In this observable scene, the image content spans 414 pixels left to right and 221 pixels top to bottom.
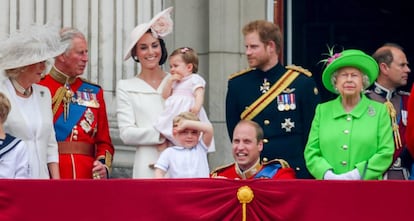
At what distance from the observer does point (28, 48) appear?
31.7 ft

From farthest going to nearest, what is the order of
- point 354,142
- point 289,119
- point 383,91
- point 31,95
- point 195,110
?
point 383,91 → point 195,110 → point 289,119 → point 31,95 → point 354,142

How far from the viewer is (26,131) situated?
9570mm

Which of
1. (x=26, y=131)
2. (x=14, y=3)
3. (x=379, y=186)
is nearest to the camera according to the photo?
(x=379, y=186)

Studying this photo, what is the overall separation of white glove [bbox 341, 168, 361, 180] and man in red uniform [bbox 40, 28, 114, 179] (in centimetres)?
164

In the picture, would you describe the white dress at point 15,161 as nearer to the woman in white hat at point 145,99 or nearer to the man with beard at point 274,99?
the woman in white hat at point 145,99

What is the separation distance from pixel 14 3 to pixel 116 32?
0.85 m

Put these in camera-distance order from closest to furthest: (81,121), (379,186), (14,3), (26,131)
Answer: (379,186) < (26,131) < (81,121) < (14,3)

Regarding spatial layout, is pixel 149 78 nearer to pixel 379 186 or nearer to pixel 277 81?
pixel 277 81

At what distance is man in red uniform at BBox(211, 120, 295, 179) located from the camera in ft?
31.2

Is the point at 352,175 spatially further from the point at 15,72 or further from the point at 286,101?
the point at 15,72

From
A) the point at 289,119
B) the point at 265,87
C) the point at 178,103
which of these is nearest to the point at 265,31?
the point at 265,87

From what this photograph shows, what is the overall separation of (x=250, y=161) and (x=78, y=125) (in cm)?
132

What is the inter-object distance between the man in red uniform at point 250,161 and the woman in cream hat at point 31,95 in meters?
1.06

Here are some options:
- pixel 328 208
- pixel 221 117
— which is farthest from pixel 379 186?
pixel 221 117
